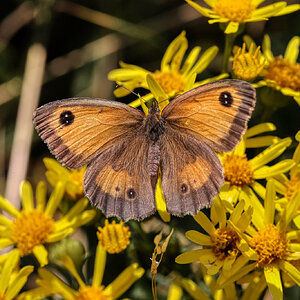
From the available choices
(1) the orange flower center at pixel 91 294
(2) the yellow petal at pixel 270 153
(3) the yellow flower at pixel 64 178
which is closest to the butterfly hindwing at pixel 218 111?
(2) the yellow petal at pixel 270 153

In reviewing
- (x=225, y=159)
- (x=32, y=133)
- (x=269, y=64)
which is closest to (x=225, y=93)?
(x=225, y=159)

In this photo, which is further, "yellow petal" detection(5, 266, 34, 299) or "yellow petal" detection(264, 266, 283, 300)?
"yellow petal" detection(5, 266, 34, 299)

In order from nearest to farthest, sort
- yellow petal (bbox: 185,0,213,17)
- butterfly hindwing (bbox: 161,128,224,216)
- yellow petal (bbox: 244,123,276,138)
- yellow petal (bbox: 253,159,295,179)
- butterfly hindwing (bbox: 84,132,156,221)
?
butterfly hindwing (bbox: 161,128,224,216)
butterfly hindwing (bbox: 84,132,156,221)
yellow petal (bbox: 253,159,295,179)
yellow petal (bbox: 244,123,276,138)
yellow petal (bbox: 185,0,213,17)

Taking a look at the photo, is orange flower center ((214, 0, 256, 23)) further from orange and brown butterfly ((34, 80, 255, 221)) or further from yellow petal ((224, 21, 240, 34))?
orange and brown butterfly ((34, 80, 255, 221))

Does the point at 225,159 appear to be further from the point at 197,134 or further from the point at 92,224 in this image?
the point at 92,224

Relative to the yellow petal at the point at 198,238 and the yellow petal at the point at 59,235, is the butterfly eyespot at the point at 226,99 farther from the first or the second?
the yellow petal at the point at 59,235

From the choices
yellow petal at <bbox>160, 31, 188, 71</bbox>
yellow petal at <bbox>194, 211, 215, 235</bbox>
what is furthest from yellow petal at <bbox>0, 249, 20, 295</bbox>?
yellow petal at <bbox>160, 31, 188, 71</bbox>
